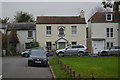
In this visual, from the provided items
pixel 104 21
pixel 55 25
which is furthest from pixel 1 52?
pixel 104 21

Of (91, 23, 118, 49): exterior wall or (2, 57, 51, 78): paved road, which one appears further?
(91, 23, 118, 49): exterior wall

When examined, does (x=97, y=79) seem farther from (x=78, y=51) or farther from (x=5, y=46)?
(x=5, y=46)

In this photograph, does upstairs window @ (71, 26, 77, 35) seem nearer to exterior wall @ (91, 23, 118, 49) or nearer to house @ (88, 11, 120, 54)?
house @ (88, 11, 120, 54)

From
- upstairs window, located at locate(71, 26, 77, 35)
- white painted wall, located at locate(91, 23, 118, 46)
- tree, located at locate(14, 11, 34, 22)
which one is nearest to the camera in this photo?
white painted wall, located at locate(91, 23, 118, 46)

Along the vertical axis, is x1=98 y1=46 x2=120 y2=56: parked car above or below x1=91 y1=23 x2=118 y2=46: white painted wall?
below

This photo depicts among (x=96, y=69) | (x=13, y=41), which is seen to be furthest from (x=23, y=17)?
(x=96, y=69)

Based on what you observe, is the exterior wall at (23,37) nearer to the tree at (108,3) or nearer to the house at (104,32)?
the house at (104,32)

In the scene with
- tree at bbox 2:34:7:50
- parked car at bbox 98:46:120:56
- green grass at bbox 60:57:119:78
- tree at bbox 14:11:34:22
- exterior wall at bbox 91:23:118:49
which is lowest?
green grass at bbox 60:57:119:78

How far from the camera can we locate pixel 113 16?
56.8m

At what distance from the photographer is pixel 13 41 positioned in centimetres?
5738

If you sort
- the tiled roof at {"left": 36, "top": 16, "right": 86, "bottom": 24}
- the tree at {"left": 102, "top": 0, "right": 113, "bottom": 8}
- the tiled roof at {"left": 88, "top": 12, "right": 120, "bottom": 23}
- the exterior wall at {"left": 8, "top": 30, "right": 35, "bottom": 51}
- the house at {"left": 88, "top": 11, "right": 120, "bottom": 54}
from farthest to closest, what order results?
the exterior wall at {"left": 8, "top": 30, "right": 35, "bottom": 51} < the tiled roof at {"left": 36, "top": 16, "right": 86, "bottom": 24} < the tiled roof at {"left": 88, "top": 12, "right": 120, "bottom": 23} < the house at {"left": 88, "top": 11, "right": 120, "bottom": 54} < the tree at {"left": 102, "top": 0, "right": 113, "bottom": 8}


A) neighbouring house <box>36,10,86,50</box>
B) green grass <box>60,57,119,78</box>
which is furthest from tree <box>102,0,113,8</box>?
neighbouring house <box>36,10,86,50</box>

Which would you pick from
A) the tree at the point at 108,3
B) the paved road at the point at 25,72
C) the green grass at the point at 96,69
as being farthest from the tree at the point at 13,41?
the tree at the point at 108,3

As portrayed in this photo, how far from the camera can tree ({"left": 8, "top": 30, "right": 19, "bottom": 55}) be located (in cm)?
5681
